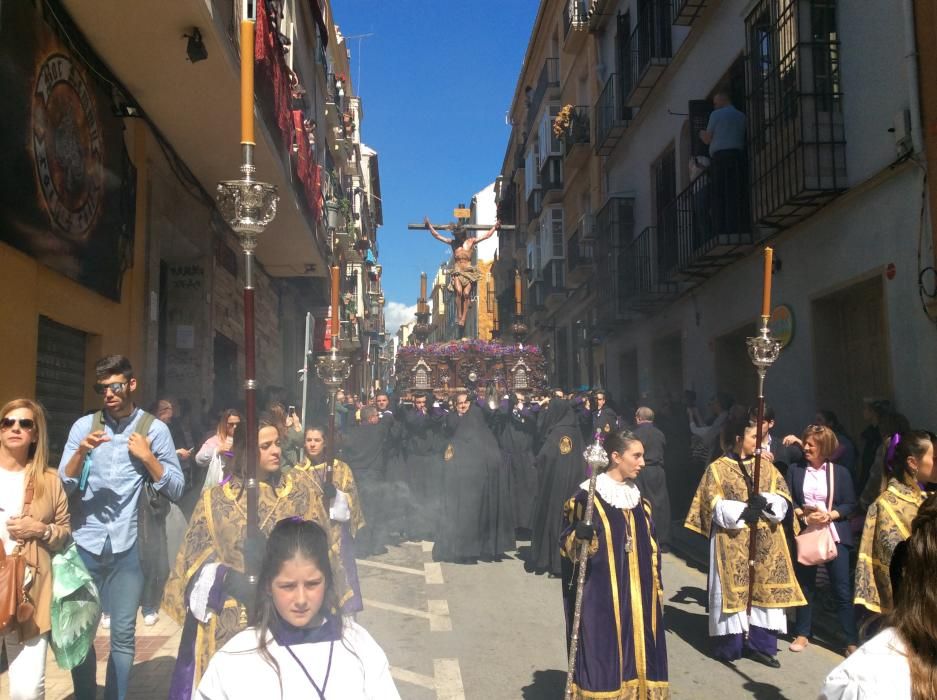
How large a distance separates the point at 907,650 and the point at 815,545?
4.24m

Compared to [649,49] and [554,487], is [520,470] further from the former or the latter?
[649,49]

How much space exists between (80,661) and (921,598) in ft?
11.5

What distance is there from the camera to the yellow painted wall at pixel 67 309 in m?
5.87

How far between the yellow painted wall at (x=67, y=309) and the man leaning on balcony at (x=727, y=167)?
7.20m

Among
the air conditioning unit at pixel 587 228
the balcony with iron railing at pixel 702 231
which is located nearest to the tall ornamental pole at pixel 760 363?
the balcony with iron railing at pixel 702 231

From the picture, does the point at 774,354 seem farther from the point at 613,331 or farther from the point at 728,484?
the point at 613,331

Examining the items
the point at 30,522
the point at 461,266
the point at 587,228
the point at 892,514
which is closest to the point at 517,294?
the point at 461,266

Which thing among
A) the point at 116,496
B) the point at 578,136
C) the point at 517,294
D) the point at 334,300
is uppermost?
the point at 578,136

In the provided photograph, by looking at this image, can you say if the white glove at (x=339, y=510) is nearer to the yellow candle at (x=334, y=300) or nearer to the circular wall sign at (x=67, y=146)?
the yellow candle at (x=334, y=300)

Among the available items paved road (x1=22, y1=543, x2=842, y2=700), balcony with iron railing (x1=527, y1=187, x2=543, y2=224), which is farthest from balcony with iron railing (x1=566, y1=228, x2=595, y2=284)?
paved road (x1=22, y1=543, x2=842, y2=700)

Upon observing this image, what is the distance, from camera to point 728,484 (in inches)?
237

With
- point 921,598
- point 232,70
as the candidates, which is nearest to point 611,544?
point 921,598

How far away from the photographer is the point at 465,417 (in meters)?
10.5

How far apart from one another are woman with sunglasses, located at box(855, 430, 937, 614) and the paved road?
5.15 ft
